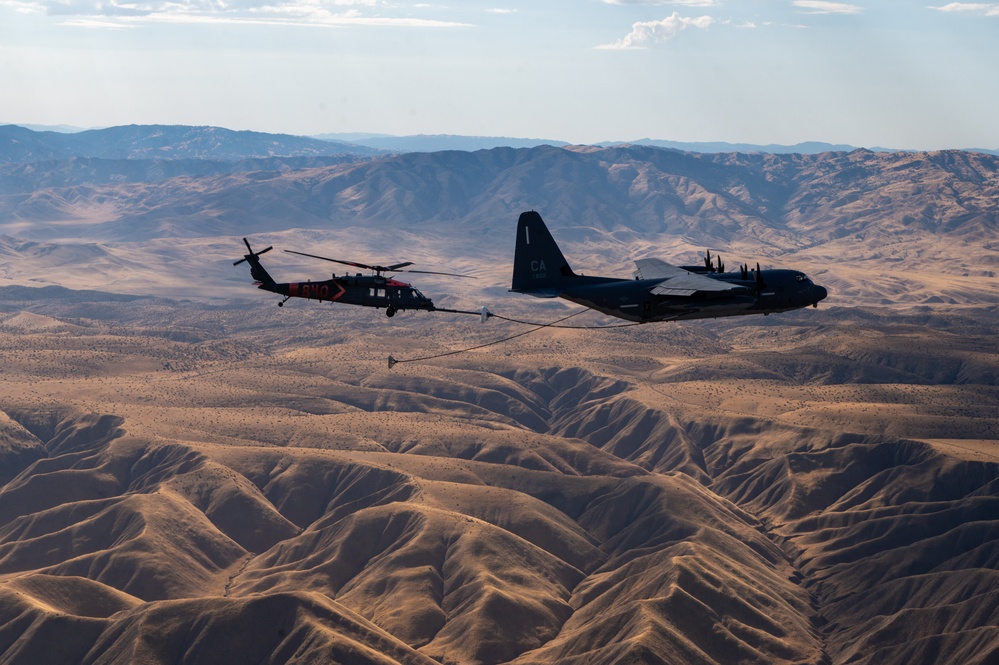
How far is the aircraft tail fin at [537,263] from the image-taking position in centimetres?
10296

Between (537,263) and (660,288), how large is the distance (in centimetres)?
1455

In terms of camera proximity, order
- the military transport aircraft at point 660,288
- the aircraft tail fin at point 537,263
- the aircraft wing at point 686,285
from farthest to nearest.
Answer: the aircraft tail fin at point 537,263, the military transport aircraft at point 660,288, the aircraft wing at point 686,285

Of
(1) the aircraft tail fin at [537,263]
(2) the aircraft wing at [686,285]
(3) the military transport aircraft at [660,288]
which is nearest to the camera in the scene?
(2) the aircraft wing at [686,285]

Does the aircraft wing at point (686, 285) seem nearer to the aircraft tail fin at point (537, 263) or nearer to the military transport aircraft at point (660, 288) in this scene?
the military transport aircraft at point (660, 288)

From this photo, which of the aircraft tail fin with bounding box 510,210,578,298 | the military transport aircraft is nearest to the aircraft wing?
the military transport aircraft

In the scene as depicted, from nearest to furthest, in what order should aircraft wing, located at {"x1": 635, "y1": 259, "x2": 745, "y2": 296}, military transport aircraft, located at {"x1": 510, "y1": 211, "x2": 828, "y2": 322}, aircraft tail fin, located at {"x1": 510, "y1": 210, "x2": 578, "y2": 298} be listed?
aircraft wing, located at {"x1": 635, "y1": 259, "x2": 745, "y2": 296}, military transport aircraft, located at {"x1": 510, "y1": 211, "x2": 828, "y2": 322}, aircraft tail fin, located at {"x1": 510, "y1": 210, "x2": 578, "y2": 298}

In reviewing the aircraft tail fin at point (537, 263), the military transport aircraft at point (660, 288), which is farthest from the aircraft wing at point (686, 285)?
the aircraft tail fin at point (537, 263)

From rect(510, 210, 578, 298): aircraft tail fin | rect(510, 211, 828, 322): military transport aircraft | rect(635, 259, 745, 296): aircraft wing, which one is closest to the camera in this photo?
rect(635, 259, 745, 296): aircraft wing

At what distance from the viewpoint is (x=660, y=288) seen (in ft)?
303

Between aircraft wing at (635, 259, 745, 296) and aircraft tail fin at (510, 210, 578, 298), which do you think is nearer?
aircraft wing at (635, 259, 745, 296)

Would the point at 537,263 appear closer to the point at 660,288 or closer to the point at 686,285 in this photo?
the point at 660,288

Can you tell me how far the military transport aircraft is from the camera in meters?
93.3

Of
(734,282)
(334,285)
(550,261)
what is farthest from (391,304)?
(734,282)

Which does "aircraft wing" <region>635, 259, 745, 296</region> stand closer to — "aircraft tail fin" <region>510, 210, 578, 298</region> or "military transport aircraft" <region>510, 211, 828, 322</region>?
"military transport aircraft" <region>510, 211, 828, 322</region>
